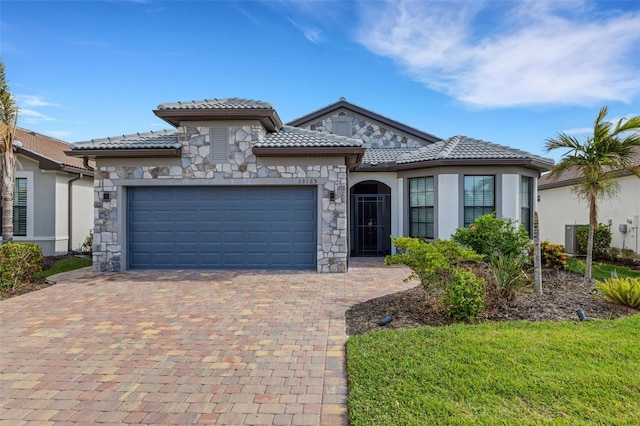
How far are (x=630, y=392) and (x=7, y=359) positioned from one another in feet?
23.2

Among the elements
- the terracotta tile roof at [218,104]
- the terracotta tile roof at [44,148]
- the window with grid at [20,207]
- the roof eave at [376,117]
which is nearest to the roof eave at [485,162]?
the roof eave at [376,117]

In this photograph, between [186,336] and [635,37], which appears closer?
[186,336]

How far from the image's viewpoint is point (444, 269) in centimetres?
632

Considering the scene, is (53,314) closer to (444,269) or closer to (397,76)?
(444,269)

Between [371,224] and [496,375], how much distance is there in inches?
416

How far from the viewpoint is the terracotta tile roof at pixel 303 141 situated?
10.2 metres

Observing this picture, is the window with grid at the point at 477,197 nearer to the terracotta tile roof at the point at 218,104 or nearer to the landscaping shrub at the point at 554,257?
the landscaping shrub at the point at 554,257

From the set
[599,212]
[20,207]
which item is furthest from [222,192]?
[599,212]

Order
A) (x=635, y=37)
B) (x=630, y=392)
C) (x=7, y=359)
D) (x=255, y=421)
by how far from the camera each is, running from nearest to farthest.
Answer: (x=255, y=421) → (x=630, y=392) → (x=7, y=359) → (x=635, y=37)

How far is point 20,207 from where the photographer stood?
1317 cm

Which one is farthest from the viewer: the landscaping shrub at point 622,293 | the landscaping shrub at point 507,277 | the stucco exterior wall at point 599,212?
the stucco exterior wall at point 599,212

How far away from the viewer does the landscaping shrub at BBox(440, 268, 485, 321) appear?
5773 mm

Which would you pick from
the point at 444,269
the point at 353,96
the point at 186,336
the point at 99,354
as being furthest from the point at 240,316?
the point at 353,96

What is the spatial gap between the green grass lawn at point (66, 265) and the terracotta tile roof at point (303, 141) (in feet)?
22.9
